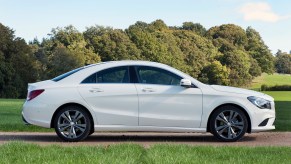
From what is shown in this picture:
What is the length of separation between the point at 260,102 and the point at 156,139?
227 centimetres

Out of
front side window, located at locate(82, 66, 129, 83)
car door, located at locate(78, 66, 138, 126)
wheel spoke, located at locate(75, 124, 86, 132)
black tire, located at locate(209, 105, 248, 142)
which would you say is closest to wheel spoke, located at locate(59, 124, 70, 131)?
wheel spoke, located at locate(75, 124, 86, 132)

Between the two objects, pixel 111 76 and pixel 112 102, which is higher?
pixel 111 76

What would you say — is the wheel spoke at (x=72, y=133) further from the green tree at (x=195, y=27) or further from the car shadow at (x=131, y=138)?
the green tree at (x=195, y=27)

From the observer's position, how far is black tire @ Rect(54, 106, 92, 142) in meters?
11.1

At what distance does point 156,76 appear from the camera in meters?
11.5

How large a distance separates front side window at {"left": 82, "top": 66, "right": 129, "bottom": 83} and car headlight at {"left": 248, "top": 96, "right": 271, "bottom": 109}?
2534 mm

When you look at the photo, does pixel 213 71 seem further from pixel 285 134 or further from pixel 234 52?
pixel 285 134

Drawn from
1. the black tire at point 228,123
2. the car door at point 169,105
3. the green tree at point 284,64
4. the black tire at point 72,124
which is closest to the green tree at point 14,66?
the black tire at point 72,124

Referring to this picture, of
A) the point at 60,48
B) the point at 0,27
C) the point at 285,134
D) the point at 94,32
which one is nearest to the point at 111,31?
the point at 94,32

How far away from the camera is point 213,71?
351 ft

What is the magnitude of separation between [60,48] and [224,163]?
3002 inches

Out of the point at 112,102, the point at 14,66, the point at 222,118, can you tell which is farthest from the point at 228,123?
the point at 14,66

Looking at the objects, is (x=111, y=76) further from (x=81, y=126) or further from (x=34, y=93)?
(x=34, y=93)

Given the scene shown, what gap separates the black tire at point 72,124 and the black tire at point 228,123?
8.15 feet
